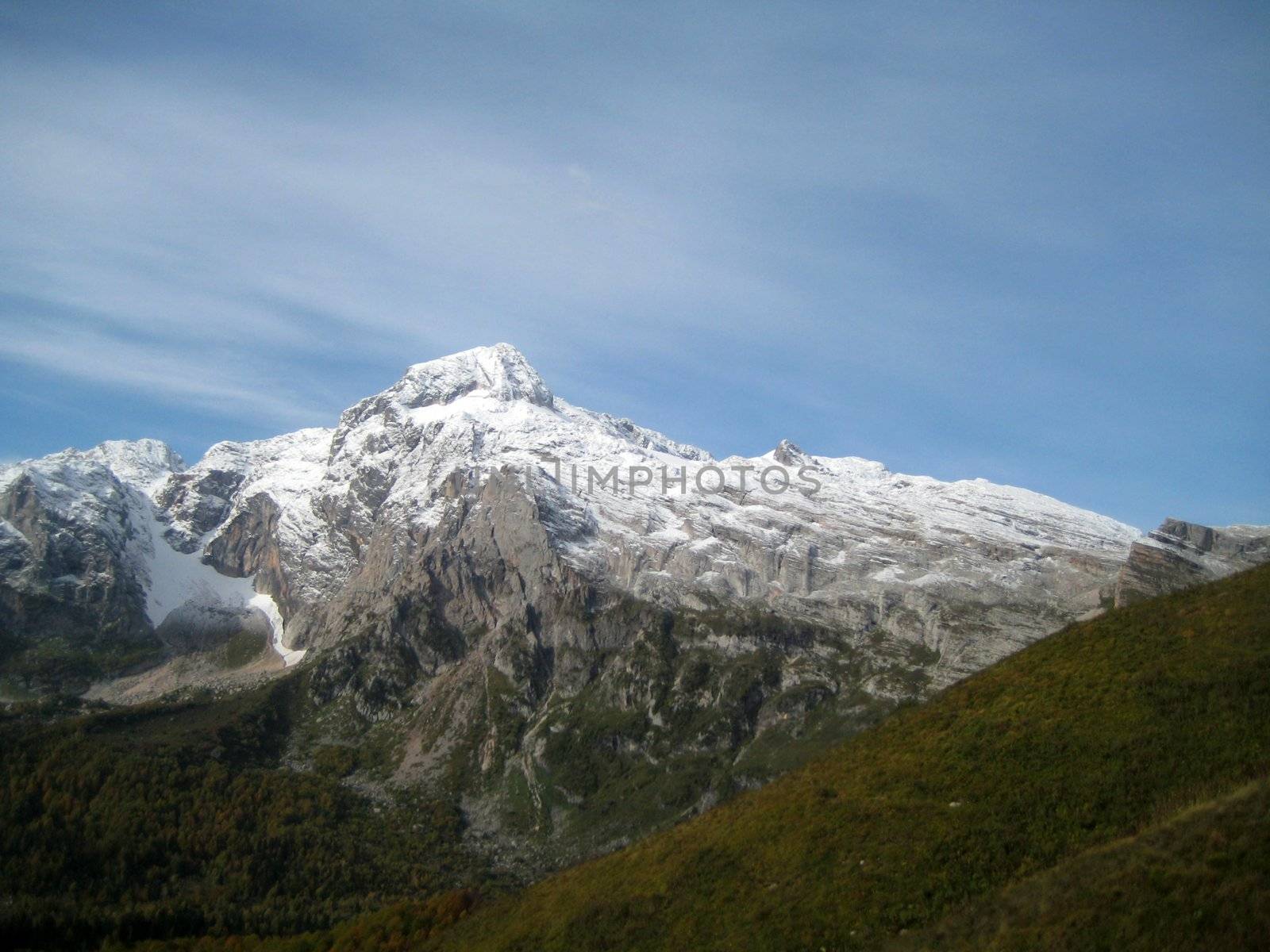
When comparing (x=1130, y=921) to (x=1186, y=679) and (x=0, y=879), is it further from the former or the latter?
(x=0, y=879)

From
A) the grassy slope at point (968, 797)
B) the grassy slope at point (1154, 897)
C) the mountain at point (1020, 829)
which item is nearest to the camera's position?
the grassy slope at point (1154, 897)

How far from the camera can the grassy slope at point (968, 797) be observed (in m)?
48.7

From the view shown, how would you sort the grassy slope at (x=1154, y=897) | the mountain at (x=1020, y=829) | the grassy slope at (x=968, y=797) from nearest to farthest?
the grassy slope at (x=1154, y=897) → the mountain at (x=1020, y=829) → the grassy slope at (x=968, y=797)

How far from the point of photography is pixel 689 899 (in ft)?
197

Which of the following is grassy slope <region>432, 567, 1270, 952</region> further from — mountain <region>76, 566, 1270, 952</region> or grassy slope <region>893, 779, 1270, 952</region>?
grassy slope <region>893, 779, 1270, 952</region>

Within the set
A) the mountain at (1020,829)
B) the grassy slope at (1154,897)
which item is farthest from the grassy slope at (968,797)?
the grassy slope at (1154,897)

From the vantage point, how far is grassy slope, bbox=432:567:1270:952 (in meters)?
48.7

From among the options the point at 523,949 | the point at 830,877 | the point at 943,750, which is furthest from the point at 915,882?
the point at 523,949

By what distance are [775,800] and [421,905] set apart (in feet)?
197

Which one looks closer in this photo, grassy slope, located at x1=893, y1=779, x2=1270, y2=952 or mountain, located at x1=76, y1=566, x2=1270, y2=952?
grassy slope, located at x1=893, y1=779, x2=1270, y2=952

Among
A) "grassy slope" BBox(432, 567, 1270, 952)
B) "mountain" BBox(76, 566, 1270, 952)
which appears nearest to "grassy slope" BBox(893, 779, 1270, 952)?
"mountain" BBox(76, 566, 1270, 952)

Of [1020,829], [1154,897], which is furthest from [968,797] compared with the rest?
[1154,897]

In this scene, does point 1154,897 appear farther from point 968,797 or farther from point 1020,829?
point 968,797

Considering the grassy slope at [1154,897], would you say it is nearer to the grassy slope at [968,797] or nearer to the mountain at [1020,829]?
the mountain at [1020,829]
